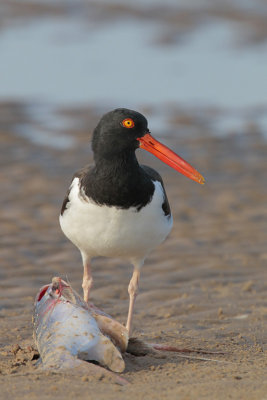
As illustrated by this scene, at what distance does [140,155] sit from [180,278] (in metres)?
3.05

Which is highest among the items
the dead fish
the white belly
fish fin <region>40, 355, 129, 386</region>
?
the white belly

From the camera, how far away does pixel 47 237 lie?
8508 mm

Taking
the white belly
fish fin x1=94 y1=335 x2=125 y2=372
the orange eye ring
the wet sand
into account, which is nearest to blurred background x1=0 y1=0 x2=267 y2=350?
the wet sand

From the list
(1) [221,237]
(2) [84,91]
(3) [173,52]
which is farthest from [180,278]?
(3) [173,52]

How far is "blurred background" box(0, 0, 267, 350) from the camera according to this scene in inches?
297

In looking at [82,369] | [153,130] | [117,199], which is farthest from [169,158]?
[153,130]

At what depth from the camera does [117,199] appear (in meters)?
5.70

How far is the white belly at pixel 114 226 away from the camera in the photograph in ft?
18.7

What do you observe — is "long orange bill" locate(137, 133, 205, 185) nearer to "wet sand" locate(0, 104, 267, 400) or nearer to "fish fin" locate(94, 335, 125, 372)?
"wet sand" locate(0, 104, 267, 400)

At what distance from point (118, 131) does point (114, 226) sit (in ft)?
2.17

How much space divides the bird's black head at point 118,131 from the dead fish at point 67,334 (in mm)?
1111

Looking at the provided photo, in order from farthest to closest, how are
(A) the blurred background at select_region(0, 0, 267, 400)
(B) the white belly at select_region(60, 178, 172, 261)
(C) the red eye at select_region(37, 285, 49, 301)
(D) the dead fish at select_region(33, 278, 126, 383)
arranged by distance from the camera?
1. (A) the blurred background at select_region(0, 0, 267, 400)
2. (B) the white belly at select_region(60, 178, 172, 261)
3. (C) the red eye at select_region(37, 285, 49, 301)
4. (D) the dead fish at select_region(33, 278, 126, 383)

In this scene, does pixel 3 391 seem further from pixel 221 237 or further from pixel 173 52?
pixel 173 52

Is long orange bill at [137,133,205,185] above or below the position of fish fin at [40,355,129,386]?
above
